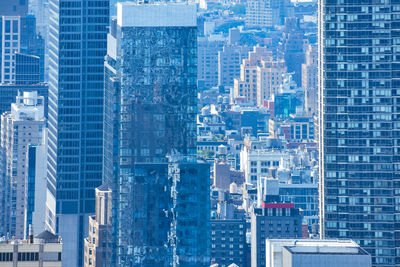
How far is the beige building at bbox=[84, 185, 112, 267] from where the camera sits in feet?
609

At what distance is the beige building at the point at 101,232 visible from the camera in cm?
18562

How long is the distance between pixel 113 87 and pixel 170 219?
62.0ft

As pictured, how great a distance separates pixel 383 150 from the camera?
19088 centimetres

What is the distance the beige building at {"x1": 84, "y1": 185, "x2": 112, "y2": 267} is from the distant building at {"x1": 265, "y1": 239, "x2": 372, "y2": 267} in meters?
54.7

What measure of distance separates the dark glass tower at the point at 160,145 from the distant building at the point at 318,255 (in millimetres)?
43963

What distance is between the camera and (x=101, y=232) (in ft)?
633

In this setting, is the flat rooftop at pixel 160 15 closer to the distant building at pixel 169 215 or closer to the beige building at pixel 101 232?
the distant building at pixel 169 215

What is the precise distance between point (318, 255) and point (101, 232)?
70.5 metres

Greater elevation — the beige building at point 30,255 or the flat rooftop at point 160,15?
the flat rooftop at point 160,15

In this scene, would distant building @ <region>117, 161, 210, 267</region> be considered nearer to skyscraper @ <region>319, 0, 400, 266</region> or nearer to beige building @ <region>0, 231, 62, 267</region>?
skyscraper @ <region>319, 0, 400, 266</region>

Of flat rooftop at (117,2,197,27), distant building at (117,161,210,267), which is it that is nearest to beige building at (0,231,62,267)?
distant building at (117,161,210,267)

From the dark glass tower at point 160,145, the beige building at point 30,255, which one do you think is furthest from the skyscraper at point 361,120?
the beige building at point 30,255

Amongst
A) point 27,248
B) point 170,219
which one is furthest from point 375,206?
point 27,248

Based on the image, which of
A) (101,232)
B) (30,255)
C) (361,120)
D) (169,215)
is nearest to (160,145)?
(169,215)
